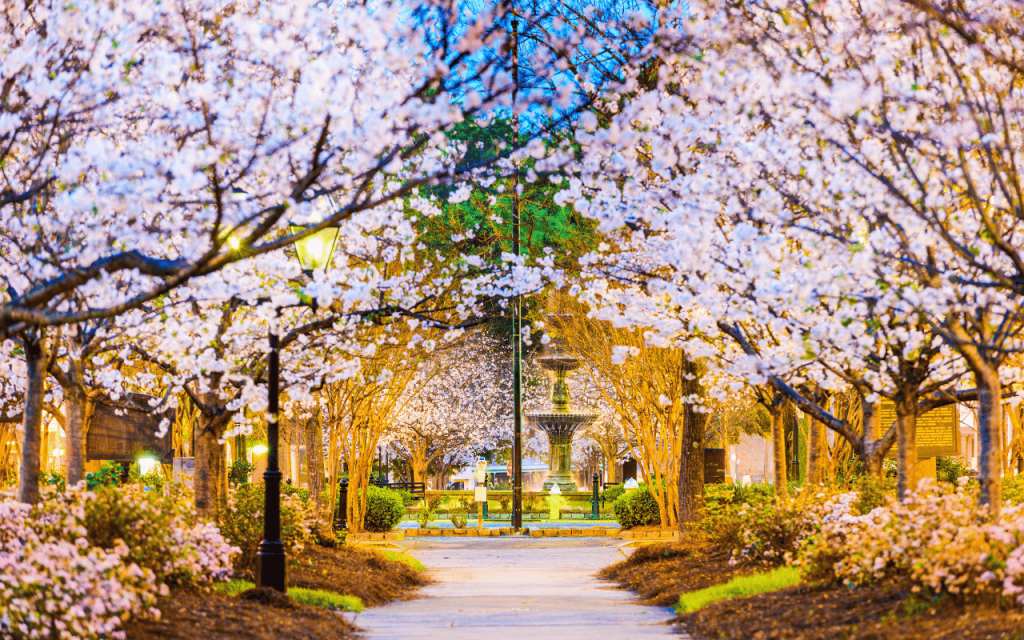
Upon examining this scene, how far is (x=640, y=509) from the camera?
848 inches

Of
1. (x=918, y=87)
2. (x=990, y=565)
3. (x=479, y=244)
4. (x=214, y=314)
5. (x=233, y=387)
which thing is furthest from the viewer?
(x=479, y=244)

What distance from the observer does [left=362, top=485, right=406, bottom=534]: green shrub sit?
21.3 meters

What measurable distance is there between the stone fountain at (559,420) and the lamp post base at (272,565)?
59.8 ft

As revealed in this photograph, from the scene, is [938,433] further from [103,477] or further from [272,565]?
[103,477]

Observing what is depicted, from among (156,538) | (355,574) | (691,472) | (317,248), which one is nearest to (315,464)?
(355,574)

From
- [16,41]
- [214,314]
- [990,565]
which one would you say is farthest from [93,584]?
[990,565]

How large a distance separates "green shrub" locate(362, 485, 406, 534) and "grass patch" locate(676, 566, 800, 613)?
11.5 m

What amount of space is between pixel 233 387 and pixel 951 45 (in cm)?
905

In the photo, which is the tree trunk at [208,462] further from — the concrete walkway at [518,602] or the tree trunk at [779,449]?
the tree trunk at [779,449]

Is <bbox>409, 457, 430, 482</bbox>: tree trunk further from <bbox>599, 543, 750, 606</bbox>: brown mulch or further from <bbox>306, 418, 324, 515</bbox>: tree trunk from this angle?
<bbox>599, 543, 750, 606</bbox>: brown mulch

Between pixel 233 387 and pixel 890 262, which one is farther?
pixel 233 387

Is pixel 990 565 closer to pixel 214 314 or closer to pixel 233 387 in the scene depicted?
pixel 214 314

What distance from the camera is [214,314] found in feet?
36.2

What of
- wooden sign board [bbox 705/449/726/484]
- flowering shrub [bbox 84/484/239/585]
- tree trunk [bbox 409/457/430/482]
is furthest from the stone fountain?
flowering shrub [bbox 84/484/239/585]
